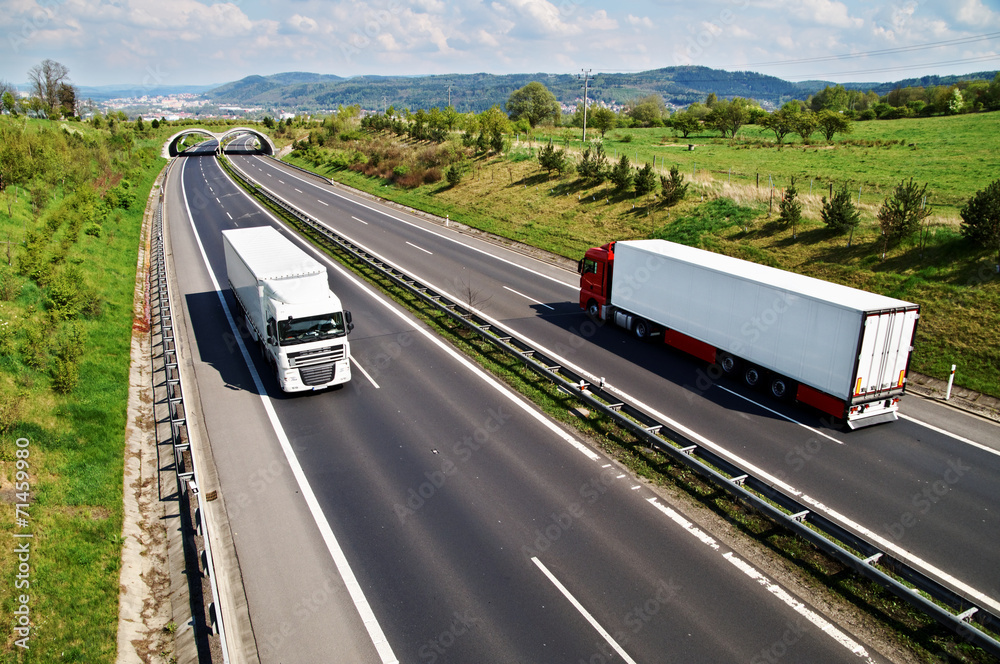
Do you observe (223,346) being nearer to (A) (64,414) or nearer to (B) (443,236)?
(A) (64,414)

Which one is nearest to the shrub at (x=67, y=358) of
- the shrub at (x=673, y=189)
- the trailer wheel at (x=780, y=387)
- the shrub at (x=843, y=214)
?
the trailer wheel at (x=780, y=387)

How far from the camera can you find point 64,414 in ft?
50.0

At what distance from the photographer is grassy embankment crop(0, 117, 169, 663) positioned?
958 centimetres

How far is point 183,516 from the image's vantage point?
12.5 metres

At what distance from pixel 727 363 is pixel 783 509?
23.2ft

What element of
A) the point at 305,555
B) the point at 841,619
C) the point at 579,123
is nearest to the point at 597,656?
the point at 841,619

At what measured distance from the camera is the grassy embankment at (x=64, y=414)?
9.58 m

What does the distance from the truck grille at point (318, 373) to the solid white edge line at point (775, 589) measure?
32.3 ft

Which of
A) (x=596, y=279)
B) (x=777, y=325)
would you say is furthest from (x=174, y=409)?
(x=777, y=325)

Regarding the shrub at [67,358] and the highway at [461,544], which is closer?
the highway at [461,544]

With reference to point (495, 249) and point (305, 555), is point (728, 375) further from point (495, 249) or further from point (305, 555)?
point (495, 249)

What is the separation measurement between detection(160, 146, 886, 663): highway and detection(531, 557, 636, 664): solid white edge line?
24mm

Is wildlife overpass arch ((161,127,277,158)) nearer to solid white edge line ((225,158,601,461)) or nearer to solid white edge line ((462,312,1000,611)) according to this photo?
solid white edge line ((225,158,601,461))

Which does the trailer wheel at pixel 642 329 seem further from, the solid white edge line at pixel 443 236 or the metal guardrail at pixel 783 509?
the solid white edge line at pixel 443 236
